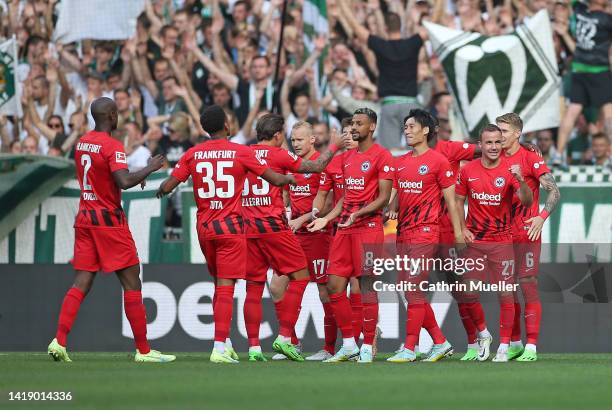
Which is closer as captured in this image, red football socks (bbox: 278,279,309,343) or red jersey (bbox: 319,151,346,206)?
red football socks (bbox: 278,279,309,343)

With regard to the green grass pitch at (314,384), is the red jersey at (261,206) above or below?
above

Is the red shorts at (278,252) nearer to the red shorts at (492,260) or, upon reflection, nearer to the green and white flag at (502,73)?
the red shorts at (492,260)

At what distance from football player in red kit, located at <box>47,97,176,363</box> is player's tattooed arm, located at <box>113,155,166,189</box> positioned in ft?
0.20

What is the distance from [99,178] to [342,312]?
2.52 m

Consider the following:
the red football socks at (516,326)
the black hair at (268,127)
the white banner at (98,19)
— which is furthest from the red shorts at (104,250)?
the white banner at (98,19)

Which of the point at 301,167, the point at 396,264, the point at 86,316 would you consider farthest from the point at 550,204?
the point at 86,316

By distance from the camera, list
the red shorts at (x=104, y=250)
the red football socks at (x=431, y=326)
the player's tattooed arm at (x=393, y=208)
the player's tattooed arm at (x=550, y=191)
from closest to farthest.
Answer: the red shorts at (x=104, y=250) < the player's tattooed arm at (x=550, y=191) < the red football socks at (x=431, y=326) < the player's tattooed arm at (x=393, y=208)

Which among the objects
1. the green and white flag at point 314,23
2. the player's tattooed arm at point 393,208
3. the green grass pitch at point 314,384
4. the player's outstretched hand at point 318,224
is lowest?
the green grass pitch at point 314,384

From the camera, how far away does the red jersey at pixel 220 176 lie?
35.7 ft

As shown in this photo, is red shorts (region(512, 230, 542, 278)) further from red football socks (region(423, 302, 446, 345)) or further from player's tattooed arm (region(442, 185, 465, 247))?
red football socks (region(423, 302, 446, 345))

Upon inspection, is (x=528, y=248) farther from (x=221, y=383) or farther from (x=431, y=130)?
(x=221, y=383)

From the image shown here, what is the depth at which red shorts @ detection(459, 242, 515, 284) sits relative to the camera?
1153 centimetres

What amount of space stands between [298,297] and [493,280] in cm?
187

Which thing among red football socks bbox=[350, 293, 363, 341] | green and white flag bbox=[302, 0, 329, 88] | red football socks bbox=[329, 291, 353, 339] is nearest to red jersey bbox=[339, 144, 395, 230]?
red football socks bbox=[329, 291, 353, 339]
